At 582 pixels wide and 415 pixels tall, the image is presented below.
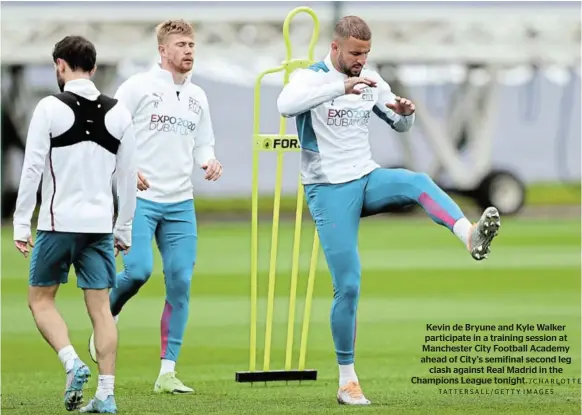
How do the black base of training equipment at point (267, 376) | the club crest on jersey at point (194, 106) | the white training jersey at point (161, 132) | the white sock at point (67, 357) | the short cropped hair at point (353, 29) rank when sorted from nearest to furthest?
the white sock at point (67, 357) < the short cropped hair at point (353, 29) < the white training jersey at point (161, 132) < the club crest on jersey at point (194, 106) < the black base of training equipment at point (267, 376)

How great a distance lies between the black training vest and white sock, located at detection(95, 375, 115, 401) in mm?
1193

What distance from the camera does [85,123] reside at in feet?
23.9

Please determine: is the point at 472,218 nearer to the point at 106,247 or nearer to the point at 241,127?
the point at 241,127

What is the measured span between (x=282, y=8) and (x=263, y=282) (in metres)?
13.0

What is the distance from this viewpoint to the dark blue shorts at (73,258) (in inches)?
290

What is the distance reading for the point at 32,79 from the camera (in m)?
31.9

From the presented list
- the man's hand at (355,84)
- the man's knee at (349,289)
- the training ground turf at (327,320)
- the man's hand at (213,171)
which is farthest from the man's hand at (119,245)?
the man's hand at (355,84)

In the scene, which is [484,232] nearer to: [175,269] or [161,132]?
[175,269]

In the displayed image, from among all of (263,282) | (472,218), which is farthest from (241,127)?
(263,282)

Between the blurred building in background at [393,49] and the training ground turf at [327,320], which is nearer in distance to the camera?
the training ground turf at [327,320]

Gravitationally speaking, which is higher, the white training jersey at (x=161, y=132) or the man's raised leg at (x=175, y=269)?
the white training jersey at (x=161, y=132)

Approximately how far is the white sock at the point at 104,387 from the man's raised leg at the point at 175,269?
1.17m

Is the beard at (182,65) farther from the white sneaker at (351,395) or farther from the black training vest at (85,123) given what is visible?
the white sneaker at (351,395)

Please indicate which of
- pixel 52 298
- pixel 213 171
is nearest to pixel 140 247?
pixel 213 171
